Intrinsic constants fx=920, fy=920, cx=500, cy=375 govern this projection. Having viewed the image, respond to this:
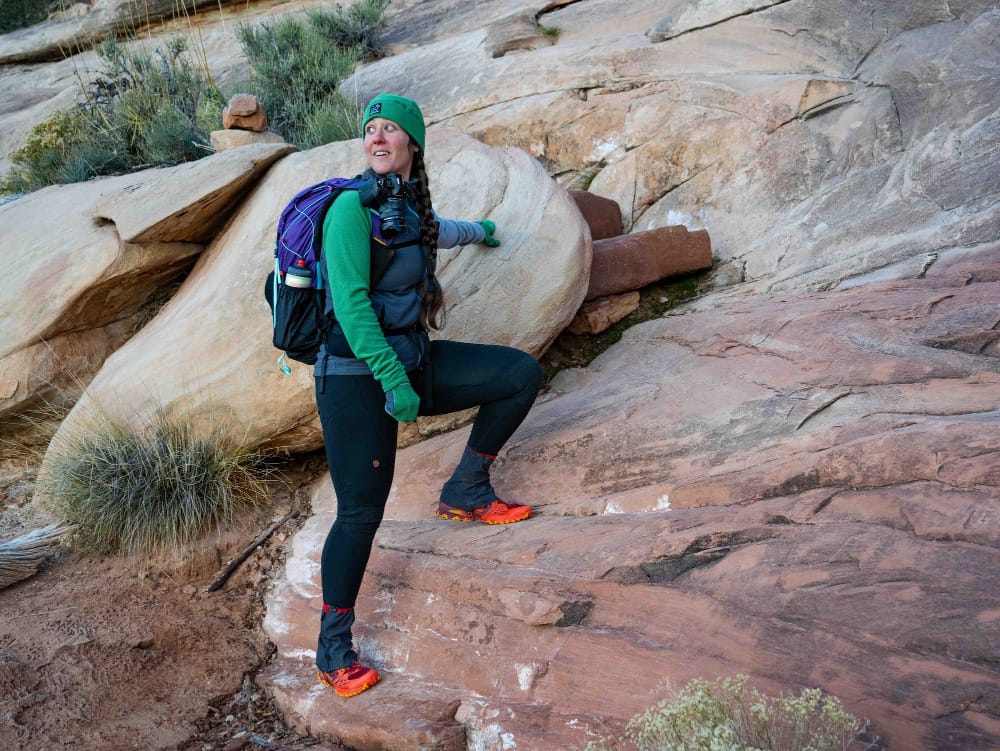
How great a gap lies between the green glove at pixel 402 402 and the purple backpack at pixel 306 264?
16.6 inches

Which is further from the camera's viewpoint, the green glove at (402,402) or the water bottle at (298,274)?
the water bottle at (298,274)

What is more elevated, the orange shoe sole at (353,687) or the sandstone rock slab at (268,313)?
the sandstone rock slab at (268,313)

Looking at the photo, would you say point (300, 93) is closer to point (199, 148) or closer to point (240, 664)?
→ point (199, 148)

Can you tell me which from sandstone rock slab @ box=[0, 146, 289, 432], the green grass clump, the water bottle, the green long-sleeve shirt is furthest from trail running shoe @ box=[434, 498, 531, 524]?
sandstone rock slab @ box=[0, 146, 289, 432]

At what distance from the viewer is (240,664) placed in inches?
163

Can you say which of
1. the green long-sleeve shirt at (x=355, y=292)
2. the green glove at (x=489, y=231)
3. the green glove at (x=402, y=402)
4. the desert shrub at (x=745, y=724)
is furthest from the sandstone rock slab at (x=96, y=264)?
the desert shrub at (x=745, y=724)

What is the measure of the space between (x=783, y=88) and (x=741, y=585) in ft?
15.0

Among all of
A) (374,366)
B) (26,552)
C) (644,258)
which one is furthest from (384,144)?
(26,552)

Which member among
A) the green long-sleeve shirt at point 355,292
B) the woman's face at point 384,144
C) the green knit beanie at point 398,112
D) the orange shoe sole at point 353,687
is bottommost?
the orange shoe sole at point 353,687

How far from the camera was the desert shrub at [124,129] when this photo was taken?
7535mm

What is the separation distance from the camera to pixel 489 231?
4797mm

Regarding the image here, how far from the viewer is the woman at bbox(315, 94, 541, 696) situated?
11.0 feet

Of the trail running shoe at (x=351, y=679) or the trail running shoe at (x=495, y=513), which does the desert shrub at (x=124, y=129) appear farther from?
the trail running shoe at (x=351, y=679)

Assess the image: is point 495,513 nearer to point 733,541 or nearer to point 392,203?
point 733,541
